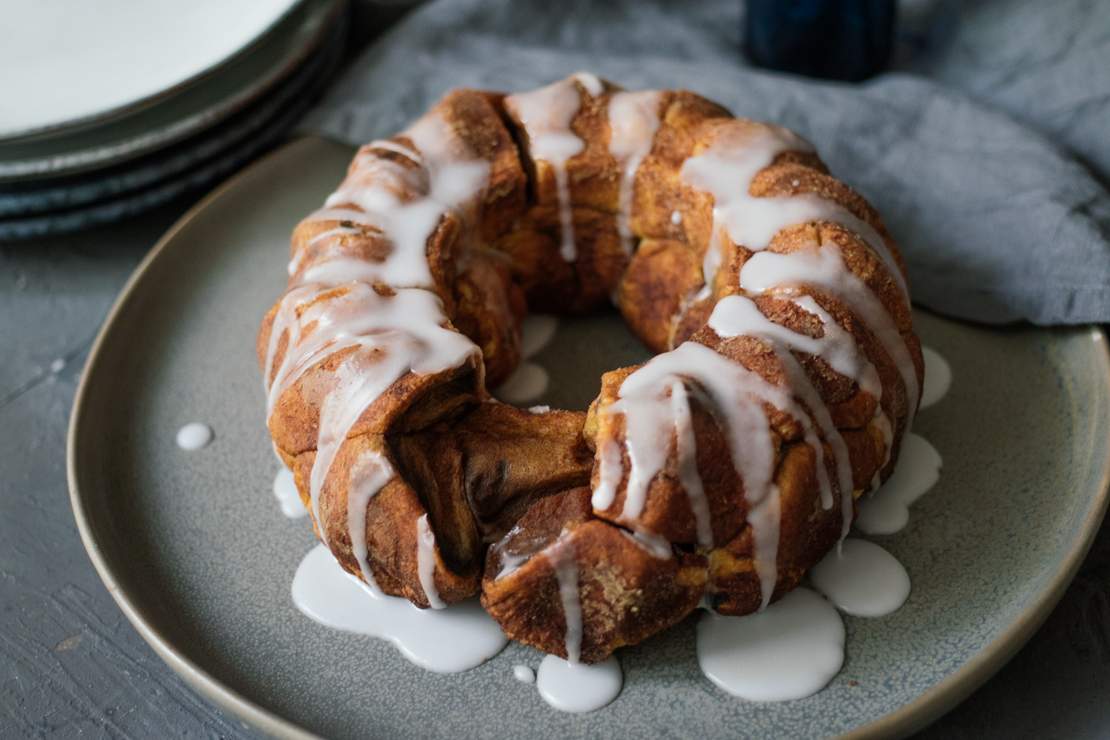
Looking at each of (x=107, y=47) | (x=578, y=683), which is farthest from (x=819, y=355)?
(x=107, y=47)

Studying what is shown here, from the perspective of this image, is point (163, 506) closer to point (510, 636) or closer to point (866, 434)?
point (510, 636)

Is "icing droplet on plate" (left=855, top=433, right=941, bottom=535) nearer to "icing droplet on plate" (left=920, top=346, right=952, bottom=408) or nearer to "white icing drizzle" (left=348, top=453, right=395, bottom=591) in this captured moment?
"icing droplet on plate" (left=920, top=346, right=952, bottom=408)

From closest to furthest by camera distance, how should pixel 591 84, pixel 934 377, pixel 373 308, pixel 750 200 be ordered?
pixel 373 308 < pixel 750 200 < pixel 934 377 < pixel 591 84

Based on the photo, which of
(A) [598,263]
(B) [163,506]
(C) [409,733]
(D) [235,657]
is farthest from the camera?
(A) [598,263]

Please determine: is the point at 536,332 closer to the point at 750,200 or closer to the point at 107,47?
the point at 750,200

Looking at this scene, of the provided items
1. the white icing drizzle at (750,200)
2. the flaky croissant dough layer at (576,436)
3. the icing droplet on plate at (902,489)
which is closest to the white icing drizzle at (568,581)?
the flaky croissant dough layer at (576,436)

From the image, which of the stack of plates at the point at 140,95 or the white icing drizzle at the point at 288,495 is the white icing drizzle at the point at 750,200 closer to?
the white icing drizzle at the point at 288,495

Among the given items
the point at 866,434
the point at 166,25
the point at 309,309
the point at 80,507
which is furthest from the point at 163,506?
the point at 166,25
